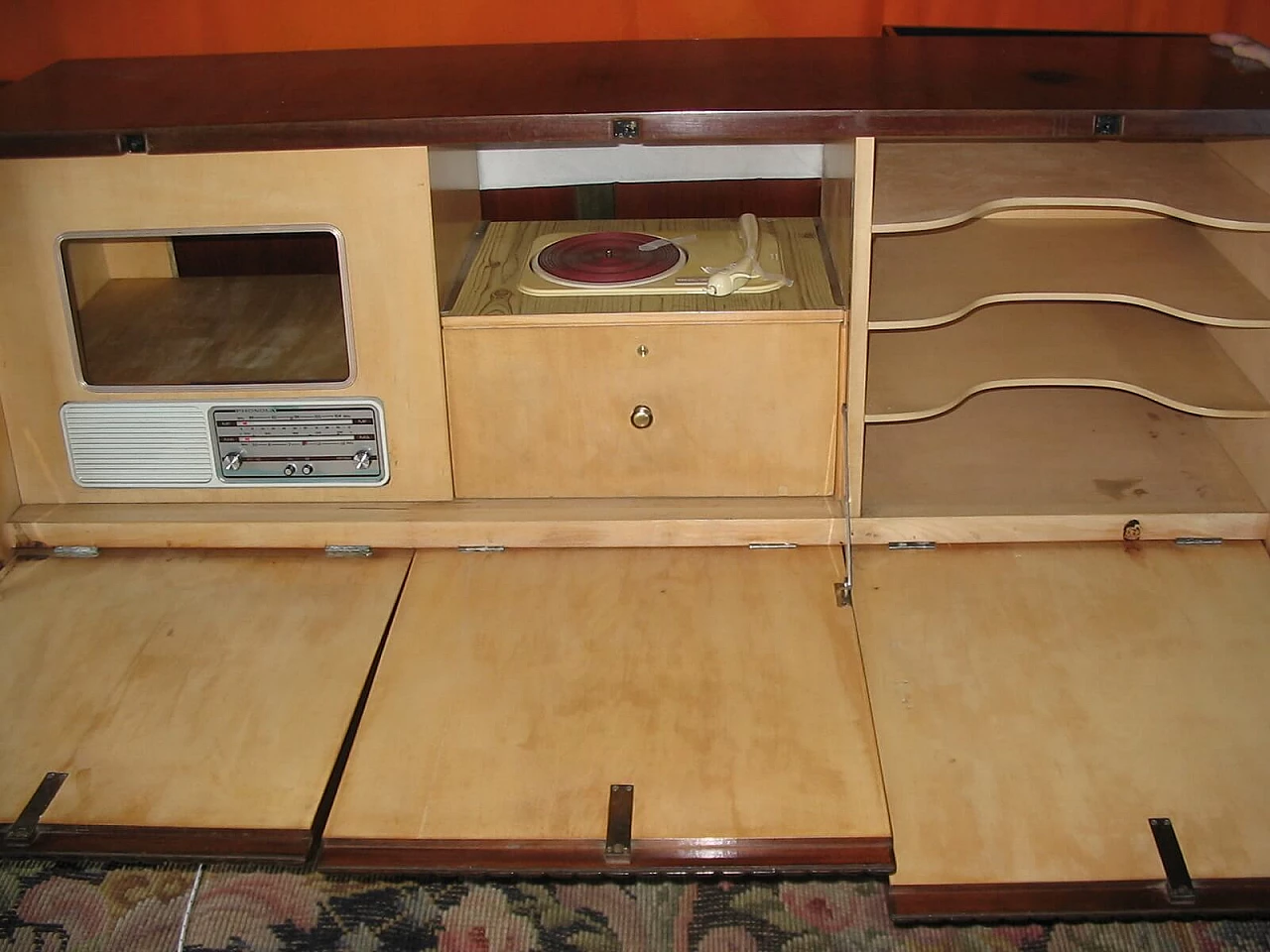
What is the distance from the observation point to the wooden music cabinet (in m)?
1.26

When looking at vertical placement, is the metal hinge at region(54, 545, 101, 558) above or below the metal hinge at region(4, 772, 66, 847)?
above

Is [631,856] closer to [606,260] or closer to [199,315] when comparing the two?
[606,260]

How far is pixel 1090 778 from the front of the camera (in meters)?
1.26

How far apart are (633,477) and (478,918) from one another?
0.55 meters

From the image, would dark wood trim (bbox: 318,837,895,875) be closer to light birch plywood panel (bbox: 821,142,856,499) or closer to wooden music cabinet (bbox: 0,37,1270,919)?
wooden music cabinet (bbox: 0,37,1270,919)

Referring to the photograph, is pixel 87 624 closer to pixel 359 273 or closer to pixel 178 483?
pixel 178 483

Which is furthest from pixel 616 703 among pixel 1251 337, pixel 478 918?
pixel 1251 337

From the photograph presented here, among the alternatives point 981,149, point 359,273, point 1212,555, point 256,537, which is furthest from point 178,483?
point 1212,555

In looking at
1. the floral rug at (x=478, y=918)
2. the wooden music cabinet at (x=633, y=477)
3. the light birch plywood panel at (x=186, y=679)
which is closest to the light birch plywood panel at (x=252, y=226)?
the wooden music cabinet at (x=633, y=477)

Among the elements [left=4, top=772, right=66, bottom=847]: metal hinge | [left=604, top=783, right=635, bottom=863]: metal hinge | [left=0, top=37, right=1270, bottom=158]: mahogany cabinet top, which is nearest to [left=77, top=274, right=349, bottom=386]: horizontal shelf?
[left=0, top=37, right=1270, bottom=158]: mahogany cabinet top

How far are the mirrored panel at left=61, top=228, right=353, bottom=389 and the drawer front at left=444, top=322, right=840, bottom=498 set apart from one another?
0.59 feet

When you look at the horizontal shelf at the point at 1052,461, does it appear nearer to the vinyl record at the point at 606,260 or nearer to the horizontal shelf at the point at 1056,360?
Result: the horizontal shelf at the point at 1056,360

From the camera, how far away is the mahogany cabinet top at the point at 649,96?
1440mm

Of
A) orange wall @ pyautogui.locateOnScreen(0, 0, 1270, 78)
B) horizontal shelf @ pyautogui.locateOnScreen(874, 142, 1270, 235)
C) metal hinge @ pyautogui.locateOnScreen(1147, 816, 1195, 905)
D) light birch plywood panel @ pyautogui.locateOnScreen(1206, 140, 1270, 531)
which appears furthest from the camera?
orange wall @ pyautogui.locateOnScreen(0, 0, 1270, 78)
